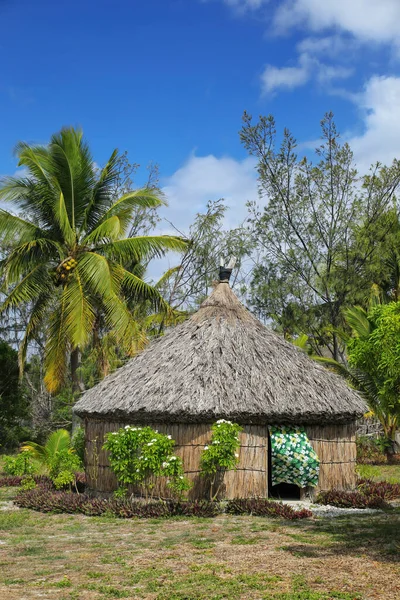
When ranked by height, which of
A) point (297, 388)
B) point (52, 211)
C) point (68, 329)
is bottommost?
point (297, 388)

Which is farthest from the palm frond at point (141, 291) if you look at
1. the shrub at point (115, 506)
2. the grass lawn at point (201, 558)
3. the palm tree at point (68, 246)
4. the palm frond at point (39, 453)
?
the grass lawn at point (201, 558)

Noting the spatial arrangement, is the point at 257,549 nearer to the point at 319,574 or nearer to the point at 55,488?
the point at 319,574

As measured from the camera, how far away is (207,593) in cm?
771

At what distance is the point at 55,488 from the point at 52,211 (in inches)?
345

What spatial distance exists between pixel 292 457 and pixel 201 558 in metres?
5.52

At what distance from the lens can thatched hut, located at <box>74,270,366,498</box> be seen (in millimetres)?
14477

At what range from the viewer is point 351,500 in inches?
579

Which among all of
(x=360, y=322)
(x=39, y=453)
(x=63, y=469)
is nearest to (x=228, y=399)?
(x=63, y=469)

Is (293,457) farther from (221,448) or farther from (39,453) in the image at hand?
(39,453)

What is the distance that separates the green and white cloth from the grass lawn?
1.89 metres

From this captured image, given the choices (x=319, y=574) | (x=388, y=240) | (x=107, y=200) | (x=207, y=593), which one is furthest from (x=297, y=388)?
(x=388, y=240)

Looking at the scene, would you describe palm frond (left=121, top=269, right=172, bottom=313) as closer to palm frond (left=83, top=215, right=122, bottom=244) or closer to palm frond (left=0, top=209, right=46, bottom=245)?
palm frond (left=83, top=215, right=122, bottom=244)

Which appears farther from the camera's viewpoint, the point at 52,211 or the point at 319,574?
the point at 52,211

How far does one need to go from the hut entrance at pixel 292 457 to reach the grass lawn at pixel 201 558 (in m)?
1.89
